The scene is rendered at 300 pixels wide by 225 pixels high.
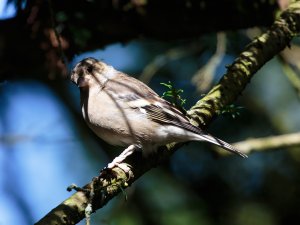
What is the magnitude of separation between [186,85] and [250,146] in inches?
76.3

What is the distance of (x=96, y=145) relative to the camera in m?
6.48

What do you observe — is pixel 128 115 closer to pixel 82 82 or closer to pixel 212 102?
pixel 82 82

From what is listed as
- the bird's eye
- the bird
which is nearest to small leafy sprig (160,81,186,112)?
the bird

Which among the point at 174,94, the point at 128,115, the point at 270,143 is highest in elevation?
the point at 174,94

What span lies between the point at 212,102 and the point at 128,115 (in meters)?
0.83

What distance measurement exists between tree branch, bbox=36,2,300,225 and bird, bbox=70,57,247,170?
0.11 meters

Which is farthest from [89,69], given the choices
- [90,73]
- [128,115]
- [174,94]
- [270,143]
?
[270,143]

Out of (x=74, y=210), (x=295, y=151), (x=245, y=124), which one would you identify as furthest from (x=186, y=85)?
(x=74, y=210)

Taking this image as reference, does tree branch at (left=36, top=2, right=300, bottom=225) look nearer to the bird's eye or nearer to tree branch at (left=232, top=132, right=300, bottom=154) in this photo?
tree branch at (left=232, top=132, right=300, bottom=154)

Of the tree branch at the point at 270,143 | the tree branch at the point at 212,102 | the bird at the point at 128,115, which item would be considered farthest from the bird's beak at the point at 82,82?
the tree branch at the point at 270,143

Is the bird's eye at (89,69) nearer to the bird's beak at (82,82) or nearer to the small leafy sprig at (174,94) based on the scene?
the bird's beak at (82,82)

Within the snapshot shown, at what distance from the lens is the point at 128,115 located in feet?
15.7

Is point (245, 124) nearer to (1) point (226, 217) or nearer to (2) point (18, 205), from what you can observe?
(1) point (226, 217)

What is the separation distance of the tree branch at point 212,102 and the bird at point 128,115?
0.11 m
